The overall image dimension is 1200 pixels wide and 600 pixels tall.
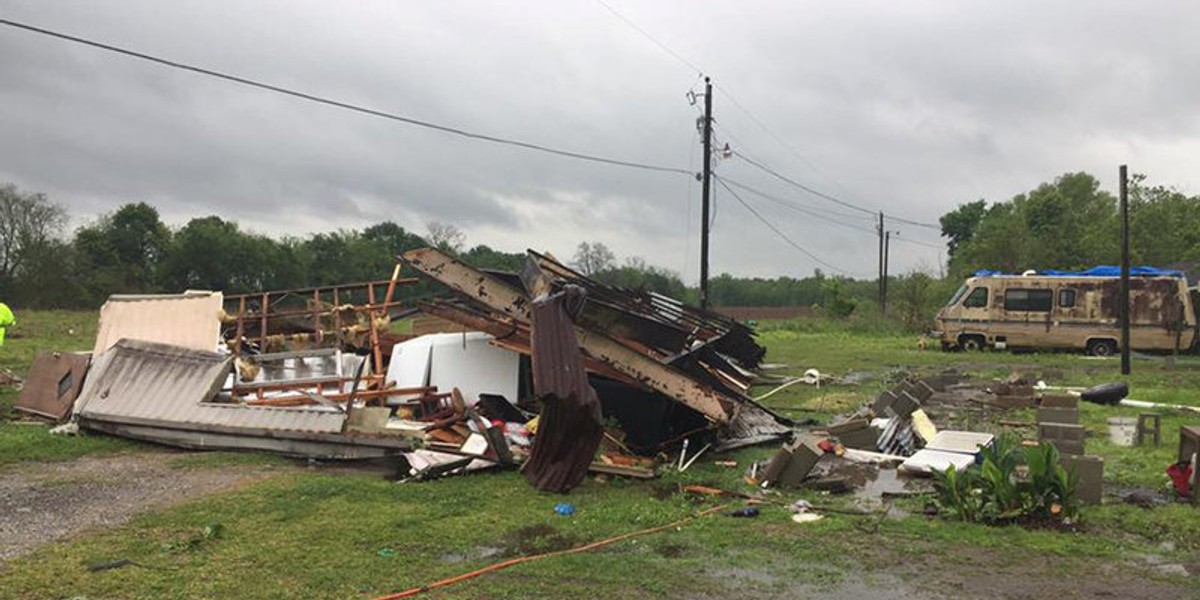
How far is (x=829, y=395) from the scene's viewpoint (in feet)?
48.6

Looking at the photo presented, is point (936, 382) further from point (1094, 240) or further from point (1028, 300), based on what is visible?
point (1094, 240)

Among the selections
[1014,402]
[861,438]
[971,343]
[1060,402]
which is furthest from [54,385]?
[971,343]

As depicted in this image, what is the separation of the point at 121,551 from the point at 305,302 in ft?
27.8

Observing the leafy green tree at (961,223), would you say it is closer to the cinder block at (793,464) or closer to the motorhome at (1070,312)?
the motorhome at (1070,312)

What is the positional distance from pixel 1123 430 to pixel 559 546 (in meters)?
8.17

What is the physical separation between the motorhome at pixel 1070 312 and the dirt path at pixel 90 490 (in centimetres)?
2227

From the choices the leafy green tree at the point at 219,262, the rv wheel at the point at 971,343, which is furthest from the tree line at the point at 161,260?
the rv wheel at the point at 971,343

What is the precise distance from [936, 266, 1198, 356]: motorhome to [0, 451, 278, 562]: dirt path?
2227 cm

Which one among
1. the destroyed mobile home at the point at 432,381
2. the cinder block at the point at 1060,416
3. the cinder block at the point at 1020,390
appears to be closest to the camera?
the destroyed mobile home at the point at 432,381

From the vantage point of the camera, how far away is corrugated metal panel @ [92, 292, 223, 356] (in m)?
11.3

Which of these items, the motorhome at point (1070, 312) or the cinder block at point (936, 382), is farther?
the motorhome at point (1070, 312)

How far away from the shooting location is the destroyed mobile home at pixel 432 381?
768 cm

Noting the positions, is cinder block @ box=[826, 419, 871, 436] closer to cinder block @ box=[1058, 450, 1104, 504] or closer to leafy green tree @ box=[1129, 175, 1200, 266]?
cinder block @ box=[1058, 450, 1104, 504]

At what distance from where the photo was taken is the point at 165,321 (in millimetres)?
11539
